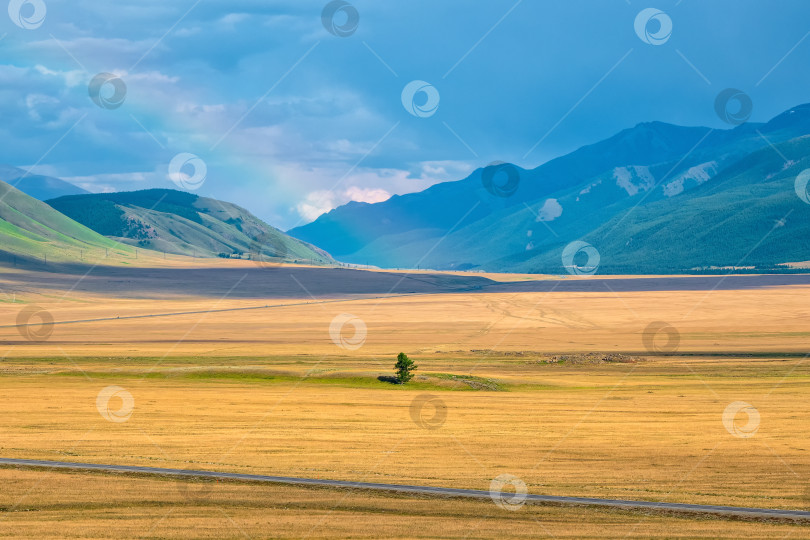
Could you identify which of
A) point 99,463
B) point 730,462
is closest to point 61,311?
point 99,463

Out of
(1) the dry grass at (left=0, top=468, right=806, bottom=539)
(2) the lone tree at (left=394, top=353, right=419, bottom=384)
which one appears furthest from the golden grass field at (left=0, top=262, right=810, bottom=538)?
(2) the lone tree at (left=394, top=353, right=419, bottom=384)

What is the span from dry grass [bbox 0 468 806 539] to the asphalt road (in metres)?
0.85

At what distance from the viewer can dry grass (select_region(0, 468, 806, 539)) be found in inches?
1014

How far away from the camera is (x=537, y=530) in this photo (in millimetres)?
26188

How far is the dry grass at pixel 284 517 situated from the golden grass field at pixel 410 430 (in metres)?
0.11

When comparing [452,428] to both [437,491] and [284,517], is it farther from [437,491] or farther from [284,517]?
[284,517]

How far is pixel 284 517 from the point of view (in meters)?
27.7

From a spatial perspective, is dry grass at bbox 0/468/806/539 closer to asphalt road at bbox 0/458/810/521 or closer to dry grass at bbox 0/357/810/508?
asphalt road at bbox 0/458/810/521

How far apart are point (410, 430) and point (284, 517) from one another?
1958 cm

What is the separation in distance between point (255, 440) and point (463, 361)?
51294 mm

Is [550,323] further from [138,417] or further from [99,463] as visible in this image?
[99,463]

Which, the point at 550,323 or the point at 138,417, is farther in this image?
the point at 550,323

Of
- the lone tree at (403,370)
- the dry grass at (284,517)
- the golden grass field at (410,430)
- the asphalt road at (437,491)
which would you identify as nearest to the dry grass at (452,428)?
the golden grass field at (410,430)

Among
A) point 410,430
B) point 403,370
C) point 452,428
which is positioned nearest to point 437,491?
point 410,430
